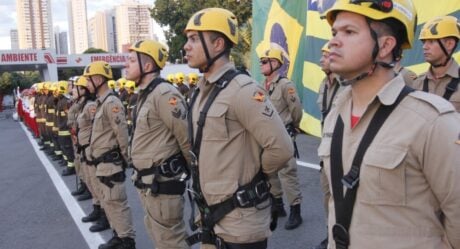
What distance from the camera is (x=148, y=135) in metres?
4.41

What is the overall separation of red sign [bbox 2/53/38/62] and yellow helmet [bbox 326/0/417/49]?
41.4m

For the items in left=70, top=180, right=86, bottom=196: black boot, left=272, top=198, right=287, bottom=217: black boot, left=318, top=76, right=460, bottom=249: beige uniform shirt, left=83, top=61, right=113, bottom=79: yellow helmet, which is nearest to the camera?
left=318, top=76, right=460, bottom=249: beige uniform shirt

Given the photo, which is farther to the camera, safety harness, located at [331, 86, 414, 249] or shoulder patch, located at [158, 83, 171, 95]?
shoulder patch, located at [158, 83, 171, 95]

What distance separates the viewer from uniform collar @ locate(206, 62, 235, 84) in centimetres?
329

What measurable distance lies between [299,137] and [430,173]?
475 inches

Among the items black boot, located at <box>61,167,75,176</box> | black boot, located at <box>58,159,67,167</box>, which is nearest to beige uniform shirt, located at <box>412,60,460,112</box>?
black boot, located at <box>61,167,75,176</box>

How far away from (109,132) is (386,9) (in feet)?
14.8

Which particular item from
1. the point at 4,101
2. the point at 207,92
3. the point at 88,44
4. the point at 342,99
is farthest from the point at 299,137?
the point at 88,44

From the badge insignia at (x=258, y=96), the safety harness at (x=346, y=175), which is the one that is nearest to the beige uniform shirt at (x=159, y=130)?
the badge insignia at (x=258, y=96)

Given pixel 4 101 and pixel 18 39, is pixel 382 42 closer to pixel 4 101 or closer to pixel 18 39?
pixel 4 101

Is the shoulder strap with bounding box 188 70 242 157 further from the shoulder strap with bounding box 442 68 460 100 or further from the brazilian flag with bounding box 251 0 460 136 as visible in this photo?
the brazilian flag with bounding box 251 0 460 136

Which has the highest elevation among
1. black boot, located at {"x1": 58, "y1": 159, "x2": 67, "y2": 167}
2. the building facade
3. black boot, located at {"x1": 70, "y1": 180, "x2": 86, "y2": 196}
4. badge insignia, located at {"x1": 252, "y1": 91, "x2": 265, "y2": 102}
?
the building facade

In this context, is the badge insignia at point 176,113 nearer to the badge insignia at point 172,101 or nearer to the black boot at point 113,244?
the badge insignia at point 172,101

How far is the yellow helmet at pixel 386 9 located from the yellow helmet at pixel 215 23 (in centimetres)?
155
